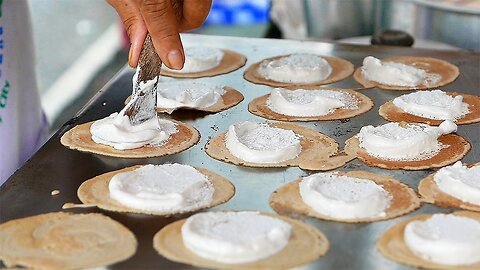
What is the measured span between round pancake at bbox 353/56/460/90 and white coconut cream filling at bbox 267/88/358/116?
18 cm

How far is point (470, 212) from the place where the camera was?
6.37 ft

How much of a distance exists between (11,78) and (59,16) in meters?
4.18

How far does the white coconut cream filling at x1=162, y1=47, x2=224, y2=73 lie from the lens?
2.98 metres

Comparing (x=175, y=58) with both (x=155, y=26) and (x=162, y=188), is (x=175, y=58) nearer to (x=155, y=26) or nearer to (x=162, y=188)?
(x=155, y=26)

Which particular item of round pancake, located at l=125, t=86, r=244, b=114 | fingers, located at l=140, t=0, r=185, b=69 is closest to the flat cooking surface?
round pancake, located at l=125, t=86, r=244, b=114

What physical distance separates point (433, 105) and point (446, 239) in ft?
2.95

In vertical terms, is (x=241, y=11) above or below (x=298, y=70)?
below

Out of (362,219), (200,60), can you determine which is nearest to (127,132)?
(200,60)

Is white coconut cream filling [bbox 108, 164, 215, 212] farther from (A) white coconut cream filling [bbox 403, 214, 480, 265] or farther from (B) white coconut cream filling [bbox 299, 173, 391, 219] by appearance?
(A) white coconut cream filling [bbox 403, 214, 480, 265]

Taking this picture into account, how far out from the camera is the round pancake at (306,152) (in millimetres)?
2219

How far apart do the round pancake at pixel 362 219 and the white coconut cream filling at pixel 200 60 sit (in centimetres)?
98

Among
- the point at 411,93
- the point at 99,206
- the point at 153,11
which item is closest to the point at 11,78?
the point at 153,11

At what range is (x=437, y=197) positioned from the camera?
2.03 metres

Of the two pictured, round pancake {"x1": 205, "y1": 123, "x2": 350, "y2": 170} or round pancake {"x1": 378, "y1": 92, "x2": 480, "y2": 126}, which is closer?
round pancake {"x1": 205, "y1": 123, "x2": 350, "y2": 170}
